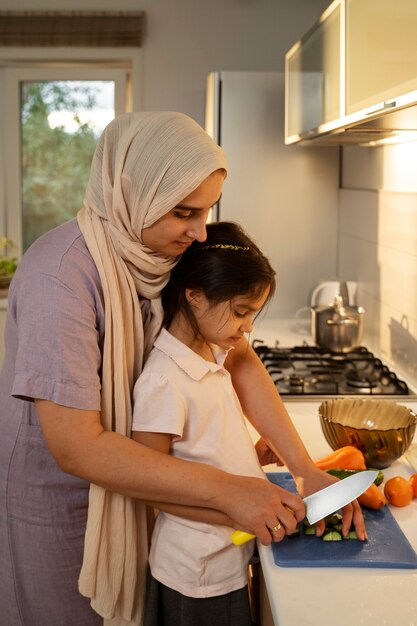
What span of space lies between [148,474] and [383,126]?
993mm

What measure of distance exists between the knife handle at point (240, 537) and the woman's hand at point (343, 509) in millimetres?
113

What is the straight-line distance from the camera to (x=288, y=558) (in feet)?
3.62

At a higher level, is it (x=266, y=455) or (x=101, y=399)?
(x=101, y=399)

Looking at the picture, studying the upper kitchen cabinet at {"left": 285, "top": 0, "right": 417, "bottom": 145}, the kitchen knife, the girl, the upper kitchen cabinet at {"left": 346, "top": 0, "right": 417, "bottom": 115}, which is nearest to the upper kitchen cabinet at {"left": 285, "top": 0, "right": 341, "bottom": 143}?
the upper kitchen cabinet at {"left": 285, "top": 0, "right": 417, "bottom": 145}

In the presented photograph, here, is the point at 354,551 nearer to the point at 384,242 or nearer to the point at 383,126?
the point at 383,126

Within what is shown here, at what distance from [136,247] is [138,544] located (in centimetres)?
50

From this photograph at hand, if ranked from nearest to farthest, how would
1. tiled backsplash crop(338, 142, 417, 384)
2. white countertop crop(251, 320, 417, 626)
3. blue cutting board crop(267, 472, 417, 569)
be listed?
1. white countertop crop(251, 320, 417, 626)
2. blue cutting board crop(267, 472, 417, 569)
3. tiled backsplash crop(338, 142, 417, 384)

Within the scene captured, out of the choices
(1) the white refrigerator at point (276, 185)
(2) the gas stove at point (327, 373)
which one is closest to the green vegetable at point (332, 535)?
(2) the gas stove at point (327, 373)

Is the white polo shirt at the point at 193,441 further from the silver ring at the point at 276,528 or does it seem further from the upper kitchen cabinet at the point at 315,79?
the upper kitchen cabinet at the point at 315,79

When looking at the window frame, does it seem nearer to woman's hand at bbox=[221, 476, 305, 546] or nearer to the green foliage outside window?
the green foliage outside window

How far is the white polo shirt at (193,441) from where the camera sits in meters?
1.21

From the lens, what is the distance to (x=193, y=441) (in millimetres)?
1255

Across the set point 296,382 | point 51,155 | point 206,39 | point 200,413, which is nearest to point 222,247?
point 200,413

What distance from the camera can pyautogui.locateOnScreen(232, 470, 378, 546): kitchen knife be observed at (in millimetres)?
1139
